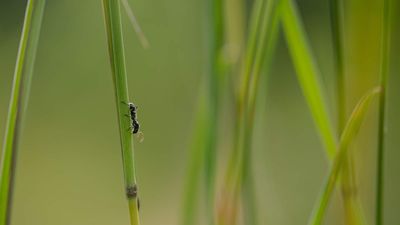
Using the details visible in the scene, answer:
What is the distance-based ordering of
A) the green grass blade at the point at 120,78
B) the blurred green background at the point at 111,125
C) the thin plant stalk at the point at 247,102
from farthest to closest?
the blurred green background at the point at 111,125 → the thin plant stalk at the point at 247,102 → the green grass blade at the point at 120,78

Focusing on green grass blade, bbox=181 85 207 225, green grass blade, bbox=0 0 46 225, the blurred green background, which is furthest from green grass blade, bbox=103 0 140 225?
the blurred green background

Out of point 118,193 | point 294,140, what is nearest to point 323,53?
point 294,140

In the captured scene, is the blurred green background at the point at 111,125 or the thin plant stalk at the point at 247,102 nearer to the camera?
the thin plant stalk at the point at 247,102

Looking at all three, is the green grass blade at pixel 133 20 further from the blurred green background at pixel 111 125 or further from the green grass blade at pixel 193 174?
the blurred green background at pixel 111 125

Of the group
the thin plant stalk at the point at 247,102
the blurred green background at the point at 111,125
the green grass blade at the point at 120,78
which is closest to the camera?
the green grass blade at the point at 120,78

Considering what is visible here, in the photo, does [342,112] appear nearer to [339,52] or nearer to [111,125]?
[339,52]

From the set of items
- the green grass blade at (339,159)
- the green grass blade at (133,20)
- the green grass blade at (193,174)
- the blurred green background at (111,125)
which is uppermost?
the blurred green background at (111,125)

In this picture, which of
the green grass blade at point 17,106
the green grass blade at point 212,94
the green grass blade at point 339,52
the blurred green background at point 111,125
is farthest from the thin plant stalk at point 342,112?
the blurred green background at point 111,125
